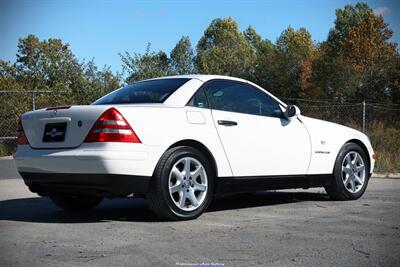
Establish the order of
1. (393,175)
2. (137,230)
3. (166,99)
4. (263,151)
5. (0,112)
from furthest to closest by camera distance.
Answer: (0,112) → (393,175) → (263,151) → (166,99) → (137,230)

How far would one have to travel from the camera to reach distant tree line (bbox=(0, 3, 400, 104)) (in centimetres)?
2128

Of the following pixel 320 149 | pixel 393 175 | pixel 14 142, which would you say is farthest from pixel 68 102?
pixel 320 149

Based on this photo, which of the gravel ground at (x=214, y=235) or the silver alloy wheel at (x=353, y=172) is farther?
the silver alloy wheel at (x=353, y=172)

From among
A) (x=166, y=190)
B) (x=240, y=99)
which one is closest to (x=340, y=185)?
(x=240, y=99)

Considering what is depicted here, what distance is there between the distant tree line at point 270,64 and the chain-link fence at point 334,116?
102 cm

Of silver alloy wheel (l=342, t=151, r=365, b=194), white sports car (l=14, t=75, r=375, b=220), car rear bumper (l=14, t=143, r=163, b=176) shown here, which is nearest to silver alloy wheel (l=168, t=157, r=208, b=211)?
white sports car (l=14, t=75, r=375, b=220)

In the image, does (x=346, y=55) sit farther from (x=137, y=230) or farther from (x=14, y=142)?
(x=137, y=230)

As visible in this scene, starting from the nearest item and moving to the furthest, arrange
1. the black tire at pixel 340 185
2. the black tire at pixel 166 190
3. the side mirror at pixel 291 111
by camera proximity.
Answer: the black tire at pixel 166 190 < the side mirror at pixel 291 111 < the black tire at pixel 340 185

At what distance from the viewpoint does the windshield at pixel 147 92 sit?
5.96m

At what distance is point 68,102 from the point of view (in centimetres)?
1861

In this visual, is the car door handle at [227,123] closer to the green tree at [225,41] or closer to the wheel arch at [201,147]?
the wheel arch at [201,147]

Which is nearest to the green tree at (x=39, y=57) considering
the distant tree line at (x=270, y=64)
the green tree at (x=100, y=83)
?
the distant tree line at (x=270, y=64)

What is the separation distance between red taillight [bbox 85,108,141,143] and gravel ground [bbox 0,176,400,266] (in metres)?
0.83

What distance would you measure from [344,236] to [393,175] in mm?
6953
